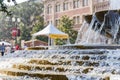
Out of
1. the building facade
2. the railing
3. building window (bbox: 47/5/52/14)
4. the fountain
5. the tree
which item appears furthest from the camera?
building window (bbox: 47/5/52/14)

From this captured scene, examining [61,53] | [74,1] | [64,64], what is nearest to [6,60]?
[61,53]

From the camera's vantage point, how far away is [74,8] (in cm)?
A: 5272

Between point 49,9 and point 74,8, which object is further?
point 49,9

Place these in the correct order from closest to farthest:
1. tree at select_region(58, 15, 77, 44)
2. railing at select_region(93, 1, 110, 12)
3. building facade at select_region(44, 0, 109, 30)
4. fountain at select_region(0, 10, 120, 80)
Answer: fountain at select_region(0, 10, 120, 80) → tree at select_region(58, 15, 77, 44) → railing at select_region(93, 1, 110, 12) → building facade at select_region(44, 0, 109, 30)

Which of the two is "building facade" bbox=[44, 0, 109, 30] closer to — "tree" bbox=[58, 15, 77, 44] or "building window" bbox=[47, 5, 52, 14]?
"building window" bbox=[47, 5, 52, 14]

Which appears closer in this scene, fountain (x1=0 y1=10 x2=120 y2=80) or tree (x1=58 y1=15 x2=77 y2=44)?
fountain (x1=0 y1=10 x2=120 y2=80)

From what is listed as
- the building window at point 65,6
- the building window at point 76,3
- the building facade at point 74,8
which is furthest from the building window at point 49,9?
the building window at point 76,3

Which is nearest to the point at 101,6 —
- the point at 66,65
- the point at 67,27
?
the point at 67,27

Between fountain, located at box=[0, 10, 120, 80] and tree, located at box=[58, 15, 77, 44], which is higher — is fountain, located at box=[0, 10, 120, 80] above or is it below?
above

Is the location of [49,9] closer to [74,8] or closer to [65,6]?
[65,6]

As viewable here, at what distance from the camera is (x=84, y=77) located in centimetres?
767

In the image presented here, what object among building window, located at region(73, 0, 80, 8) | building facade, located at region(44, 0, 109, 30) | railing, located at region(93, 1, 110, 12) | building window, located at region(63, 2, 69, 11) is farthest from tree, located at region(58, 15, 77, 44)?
building window, located at region(63, 2, 69, 11)

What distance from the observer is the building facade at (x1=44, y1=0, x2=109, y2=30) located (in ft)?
157

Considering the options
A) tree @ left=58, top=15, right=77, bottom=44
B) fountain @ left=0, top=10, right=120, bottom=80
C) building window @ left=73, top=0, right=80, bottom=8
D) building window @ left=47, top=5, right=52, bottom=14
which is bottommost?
tree @ left=58, top=15, right=77, bottom=44
